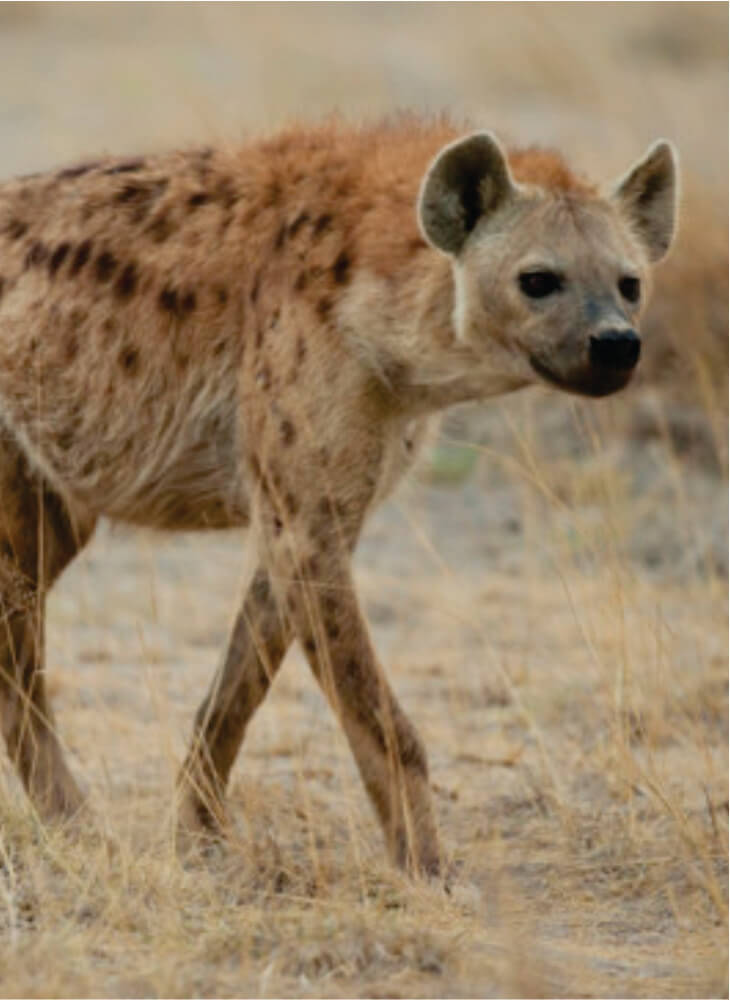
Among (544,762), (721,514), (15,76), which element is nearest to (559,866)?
(544,762)

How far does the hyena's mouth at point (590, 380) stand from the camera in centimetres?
557

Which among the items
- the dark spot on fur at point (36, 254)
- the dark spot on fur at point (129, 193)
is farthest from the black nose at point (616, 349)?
the dark spot on fur at point (36, 254)

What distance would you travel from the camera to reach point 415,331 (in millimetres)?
5883

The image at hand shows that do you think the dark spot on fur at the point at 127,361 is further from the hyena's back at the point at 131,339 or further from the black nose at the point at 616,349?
the black nose at the point at 616,349

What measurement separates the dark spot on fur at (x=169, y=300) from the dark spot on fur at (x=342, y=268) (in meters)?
0.40

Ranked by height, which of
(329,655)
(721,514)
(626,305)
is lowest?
(721,514)

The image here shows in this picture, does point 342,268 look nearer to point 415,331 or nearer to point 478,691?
point 415,331

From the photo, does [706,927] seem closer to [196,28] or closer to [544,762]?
[544,762]

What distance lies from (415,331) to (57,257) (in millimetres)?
915

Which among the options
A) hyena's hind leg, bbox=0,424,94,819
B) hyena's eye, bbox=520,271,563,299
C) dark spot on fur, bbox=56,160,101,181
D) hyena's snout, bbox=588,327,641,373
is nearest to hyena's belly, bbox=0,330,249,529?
hyena's hind leg, bbox=0,424,94,819

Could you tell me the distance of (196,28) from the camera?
17188mm

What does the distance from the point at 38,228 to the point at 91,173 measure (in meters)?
0.20

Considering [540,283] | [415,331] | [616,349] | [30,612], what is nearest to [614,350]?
[616,349]

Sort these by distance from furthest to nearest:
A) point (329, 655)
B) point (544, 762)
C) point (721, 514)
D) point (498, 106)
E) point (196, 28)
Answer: point (196, 28) → point (498, 106) → point (721, 514) → point (544, 762) → point (329, 655)
